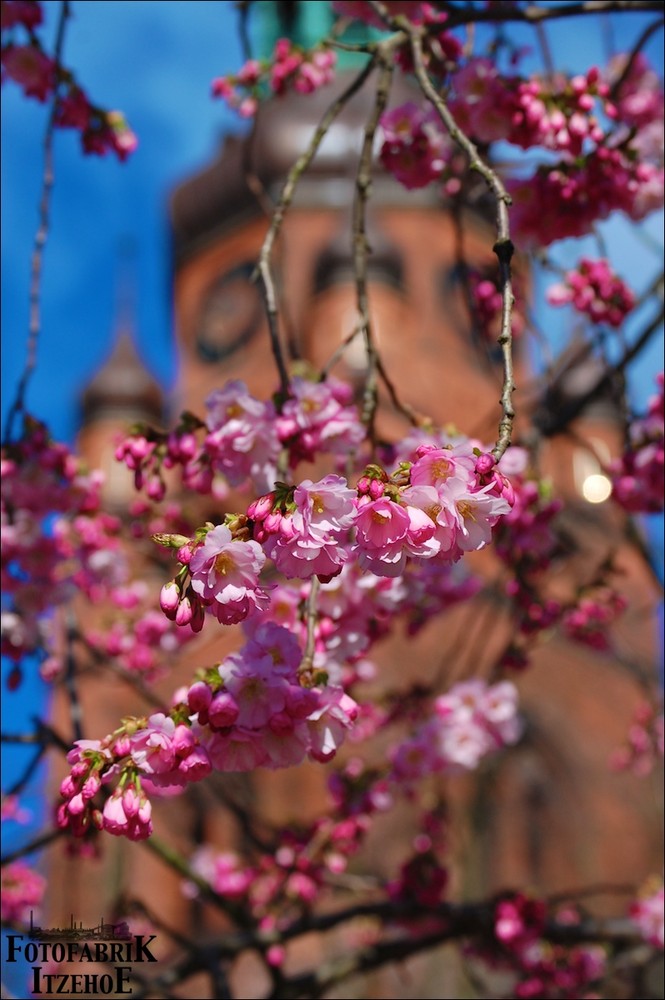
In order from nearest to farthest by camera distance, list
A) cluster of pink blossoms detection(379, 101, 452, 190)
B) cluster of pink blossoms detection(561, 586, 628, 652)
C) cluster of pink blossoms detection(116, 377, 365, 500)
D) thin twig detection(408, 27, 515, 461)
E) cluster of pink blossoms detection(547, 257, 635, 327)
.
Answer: thin twig detection(408, 27, 515, 461)
cluster of pink blossoms detection(116, 377, 365, 500)
cluster of pink blossoms detection(379, 101, 452, 190)
cluster of pink blossoms detection(547, 257, 635, 327)
cluster of pink blossoms detection(561, 586, 628, 652)

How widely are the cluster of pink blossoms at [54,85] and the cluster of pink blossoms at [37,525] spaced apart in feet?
2.85

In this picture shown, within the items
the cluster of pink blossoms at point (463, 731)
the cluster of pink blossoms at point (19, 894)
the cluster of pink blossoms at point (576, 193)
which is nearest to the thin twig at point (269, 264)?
the cluster of pink blossoms at point (576, 193)

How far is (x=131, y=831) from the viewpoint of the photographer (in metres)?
1.82

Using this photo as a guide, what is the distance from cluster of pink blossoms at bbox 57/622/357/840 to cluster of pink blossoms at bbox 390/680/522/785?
2.28 metres

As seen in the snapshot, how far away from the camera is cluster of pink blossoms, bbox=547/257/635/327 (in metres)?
3.56

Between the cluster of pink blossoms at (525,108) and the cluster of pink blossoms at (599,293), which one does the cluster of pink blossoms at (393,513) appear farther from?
the cluster of pink blossoms at (599,293)

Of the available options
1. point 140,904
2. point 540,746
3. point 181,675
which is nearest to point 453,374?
point 540,746

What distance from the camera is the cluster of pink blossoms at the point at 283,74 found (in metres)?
3.88

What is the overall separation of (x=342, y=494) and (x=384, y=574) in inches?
5.5

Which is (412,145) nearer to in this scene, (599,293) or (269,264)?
(599,293)

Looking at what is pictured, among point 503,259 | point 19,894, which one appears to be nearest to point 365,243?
point 503,259

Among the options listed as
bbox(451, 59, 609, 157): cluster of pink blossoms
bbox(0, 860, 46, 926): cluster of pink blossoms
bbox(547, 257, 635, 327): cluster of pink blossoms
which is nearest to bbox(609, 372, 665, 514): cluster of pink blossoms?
bbox(547, 257, 635, 327): cluster of pink blossoms

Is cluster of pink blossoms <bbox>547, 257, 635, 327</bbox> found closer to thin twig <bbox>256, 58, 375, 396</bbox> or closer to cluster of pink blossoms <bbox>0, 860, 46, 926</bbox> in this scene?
thin twig <bbox>256, 58, 375, 396</bbox>

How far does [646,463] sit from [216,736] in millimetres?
1798
